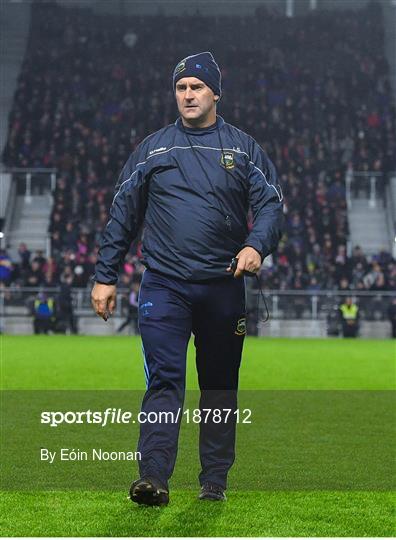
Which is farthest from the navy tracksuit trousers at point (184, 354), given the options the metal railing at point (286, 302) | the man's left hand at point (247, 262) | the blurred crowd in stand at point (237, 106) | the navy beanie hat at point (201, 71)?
the blurred crowd in stand at point (237, 106)

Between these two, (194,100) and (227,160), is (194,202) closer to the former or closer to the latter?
(227,160)

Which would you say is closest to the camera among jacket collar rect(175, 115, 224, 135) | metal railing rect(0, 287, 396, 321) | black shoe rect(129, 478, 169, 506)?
black shoe rect(129, 478, 169, 506)

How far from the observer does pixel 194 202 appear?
18.7 feet

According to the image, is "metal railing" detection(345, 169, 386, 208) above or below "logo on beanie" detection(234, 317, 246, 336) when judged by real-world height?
above

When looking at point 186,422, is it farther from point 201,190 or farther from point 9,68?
point 9,68

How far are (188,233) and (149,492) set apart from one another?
1231 mm

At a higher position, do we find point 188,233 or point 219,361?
point 188,233

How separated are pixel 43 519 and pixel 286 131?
3562 centimetres

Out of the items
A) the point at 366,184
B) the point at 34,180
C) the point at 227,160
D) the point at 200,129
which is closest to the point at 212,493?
the point at 227,160

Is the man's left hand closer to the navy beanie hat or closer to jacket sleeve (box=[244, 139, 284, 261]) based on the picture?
jacket sleeve (box=[244, 139, 284, 261])

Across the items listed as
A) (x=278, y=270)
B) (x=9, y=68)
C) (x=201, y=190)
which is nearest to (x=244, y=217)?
(x=201, y=190)

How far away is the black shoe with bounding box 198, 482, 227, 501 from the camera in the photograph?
19.3ft

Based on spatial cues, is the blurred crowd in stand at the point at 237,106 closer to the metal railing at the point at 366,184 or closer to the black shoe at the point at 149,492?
the metal railing at the point at 366,184

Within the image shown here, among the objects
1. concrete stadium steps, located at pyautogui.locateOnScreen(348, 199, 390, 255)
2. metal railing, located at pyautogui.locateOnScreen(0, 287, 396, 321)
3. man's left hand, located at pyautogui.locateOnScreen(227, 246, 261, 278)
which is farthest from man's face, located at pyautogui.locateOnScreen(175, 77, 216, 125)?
concrete stadium steps, located at pyautogui.locateOnScreen(348, 199, 390, 255)
